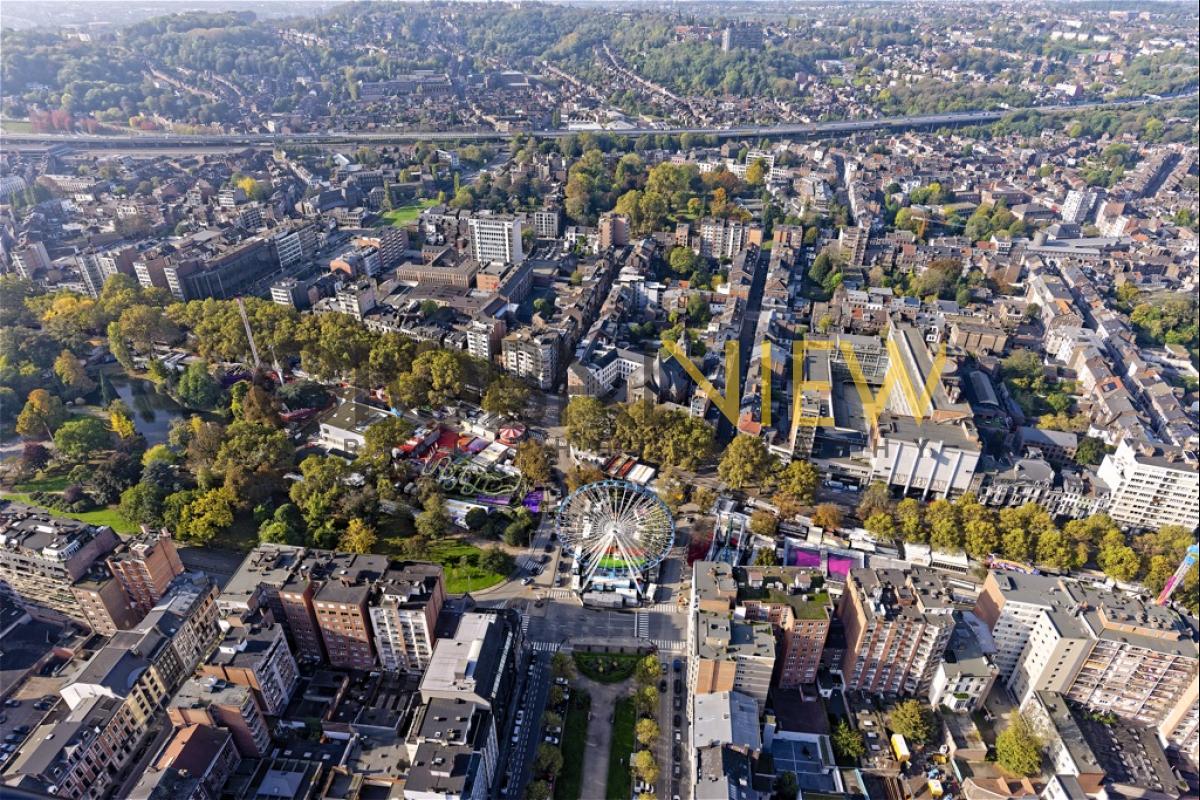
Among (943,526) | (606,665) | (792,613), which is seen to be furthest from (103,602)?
(943,526)

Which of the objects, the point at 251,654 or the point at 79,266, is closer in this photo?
the point at 251,654

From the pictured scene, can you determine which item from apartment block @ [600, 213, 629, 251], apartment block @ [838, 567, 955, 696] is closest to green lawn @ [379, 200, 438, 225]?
apartment block @ [600, 213, 629, 251]

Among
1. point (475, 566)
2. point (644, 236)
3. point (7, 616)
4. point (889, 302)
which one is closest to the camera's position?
point (7, 616)

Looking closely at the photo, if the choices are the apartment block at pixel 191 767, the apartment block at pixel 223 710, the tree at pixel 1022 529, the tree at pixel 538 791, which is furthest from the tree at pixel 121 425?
the tree at pixel 1022 529

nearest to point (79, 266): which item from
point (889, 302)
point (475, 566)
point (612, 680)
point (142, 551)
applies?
point (142, 551)

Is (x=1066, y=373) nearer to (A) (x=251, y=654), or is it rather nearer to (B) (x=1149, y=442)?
(B) (x=1149, y=442)

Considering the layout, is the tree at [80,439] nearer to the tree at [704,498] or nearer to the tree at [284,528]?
the tree at [284,528]

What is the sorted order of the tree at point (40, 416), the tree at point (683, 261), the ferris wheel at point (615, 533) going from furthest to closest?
the tree at point (683, 261)
the tree at point (40, 416)
the ferris wheel at point (615, 533)
